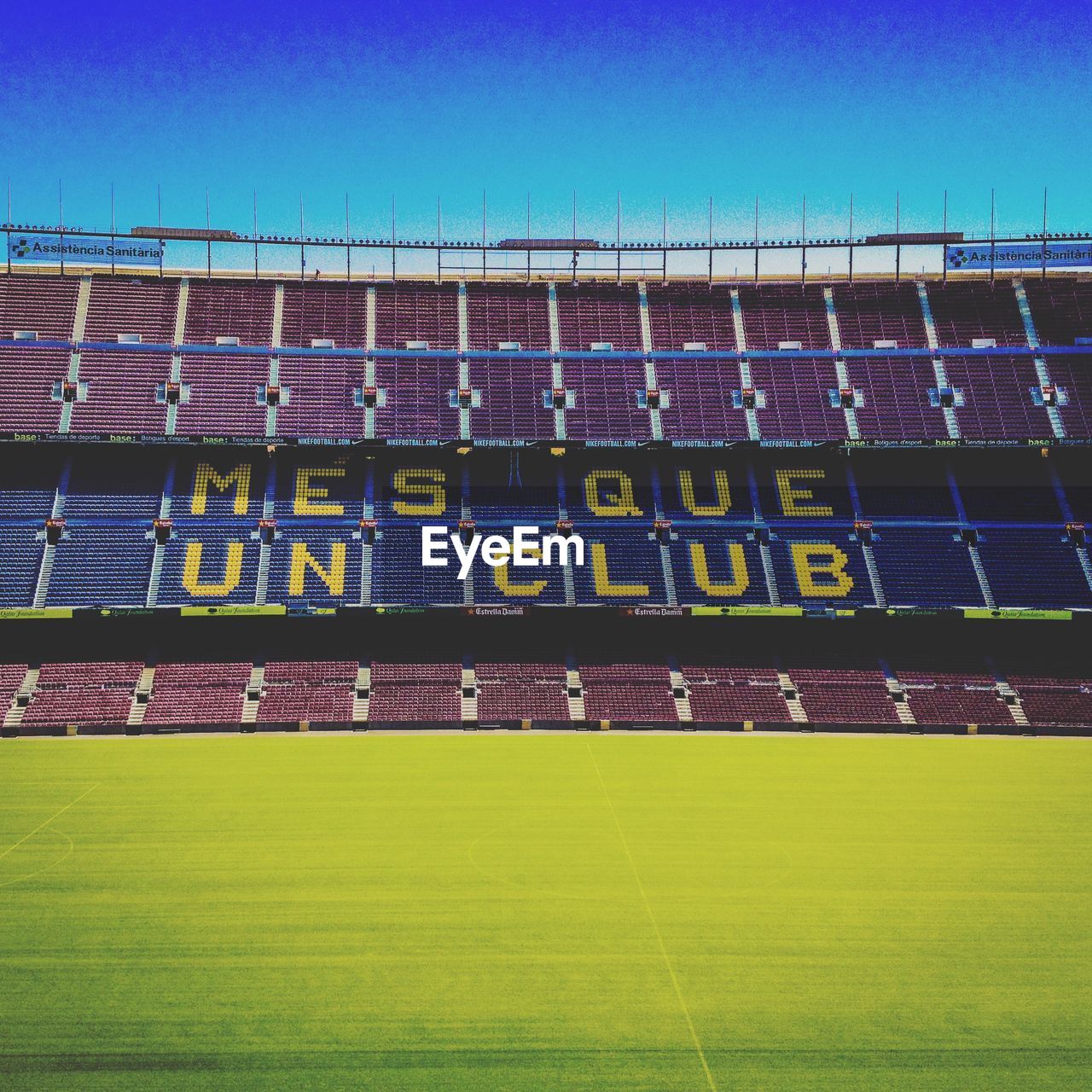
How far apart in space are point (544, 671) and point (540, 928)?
24.4 meters

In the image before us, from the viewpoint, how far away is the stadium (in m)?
15.8

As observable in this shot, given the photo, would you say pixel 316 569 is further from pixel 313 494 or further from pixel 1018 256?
pixel 1018 256

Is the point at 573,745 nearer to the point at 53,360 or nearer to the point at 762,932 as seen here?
the point at 762,932

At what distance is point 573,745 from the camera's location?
3750cm

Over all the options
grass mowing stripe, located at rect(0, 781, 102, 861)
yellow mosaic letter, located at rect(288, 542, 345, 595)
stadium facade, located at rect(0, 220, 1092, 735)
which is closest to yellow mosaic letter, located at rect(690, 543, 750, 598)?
stadium facade, located at rect(0, 220, 1092, 735)

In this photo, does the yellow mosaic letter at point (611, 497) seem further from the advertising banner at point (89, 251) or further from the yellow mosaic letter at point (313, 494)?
the advertising banner at point (89, 251)

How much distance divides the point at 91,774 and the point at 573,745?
1731 cm

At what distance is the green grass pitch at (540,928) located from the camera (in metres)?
14.2

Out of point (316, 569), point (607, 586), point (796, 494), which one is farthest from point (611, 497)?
point (316, 569)

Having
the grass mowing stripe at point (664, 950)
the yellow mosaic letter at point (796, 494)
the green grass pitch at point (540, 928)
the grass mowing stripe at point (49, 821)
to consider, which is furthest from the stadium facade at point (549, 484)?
the grass mowing stripe at point (664, 950)

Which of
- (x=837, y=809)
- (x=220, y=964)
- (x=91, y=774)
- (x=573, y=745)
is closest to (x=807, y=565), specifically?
(x=573, y=745)

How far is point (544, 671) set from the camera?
43.3 m

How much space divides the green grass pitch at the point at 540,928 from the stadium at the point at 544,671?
0.37 feet

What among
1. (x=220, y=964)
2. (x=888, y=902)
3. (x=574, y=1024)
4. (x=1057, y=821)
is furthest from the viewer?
(x=1057, y=821)
